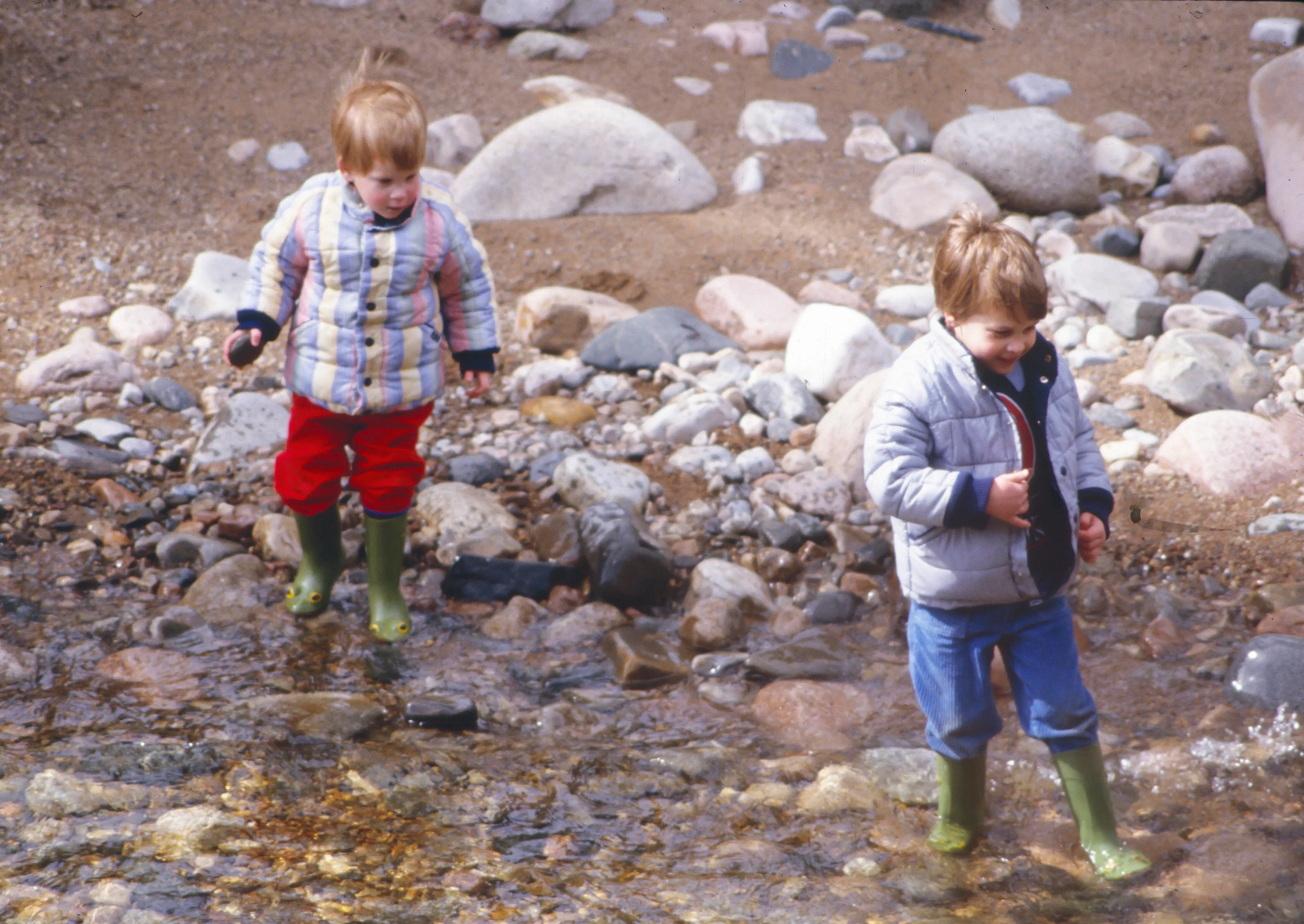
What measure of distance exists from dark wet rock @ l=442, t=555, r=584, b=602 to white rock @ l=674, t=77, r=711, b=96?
5.84 metres

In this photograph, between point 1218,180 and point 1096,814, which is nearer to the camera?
point 1096,814

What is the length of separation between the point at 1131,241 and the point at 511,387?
3.82 meters

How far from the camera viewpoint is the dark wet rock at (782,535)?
4.46 metres

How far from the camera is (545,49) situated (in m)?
9.36

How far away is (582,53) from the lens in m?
9.45

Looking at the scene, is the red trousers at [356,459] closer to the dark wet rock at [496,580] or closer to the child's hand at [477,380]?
the child's hand at [477,380]

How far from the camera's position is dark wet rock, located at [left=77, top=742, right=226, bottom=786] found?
9.50ft

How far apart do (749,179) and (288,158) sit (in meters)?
3.12

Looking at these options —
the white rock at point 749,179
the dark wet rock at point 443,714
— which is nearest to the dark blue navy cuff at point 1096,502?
the dark wet rock at point 443,714

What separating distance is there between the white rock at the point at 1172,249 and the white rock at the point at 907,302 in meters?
1.38

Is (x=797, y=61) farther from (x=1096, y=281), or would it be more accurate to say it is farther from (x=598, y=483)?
(x=598, y=483)

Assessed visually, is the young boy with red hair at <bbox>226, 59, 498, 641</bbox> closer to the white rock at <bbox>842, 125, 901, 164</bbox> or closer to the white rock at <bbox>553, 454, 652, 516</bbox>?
the white rock at <bbox>553, 454, 652, 516</bbox>

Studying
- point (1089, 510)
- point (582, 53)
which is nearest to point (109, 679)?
point (1089, 510)

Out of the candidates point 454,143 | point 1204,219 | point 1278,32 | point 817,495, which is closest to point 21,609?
point 817,495
